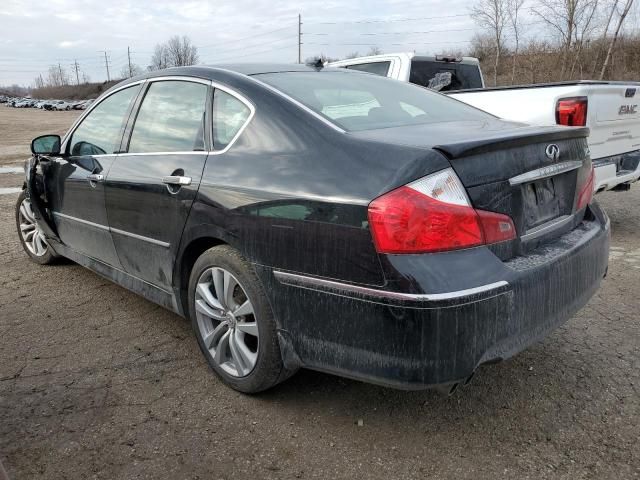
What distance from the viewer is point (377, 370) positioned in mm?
2156

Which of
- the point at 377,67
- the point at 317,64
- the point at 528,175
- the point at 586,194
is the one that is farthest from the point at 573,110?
the point at 377,67

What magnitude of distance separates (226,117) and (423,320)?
1533 mm

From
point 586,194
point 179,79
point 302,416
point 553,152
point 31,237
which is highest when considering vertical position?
point 179,79

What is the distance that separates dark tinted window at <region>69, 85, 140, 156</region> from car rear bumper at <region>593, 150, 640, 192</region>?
4.12 m

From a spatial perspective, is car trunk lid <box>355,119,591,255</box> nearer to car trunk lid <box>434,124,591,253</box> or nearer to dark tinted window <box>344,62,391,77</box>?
car trunk lid <box>434,124,591,253</box>

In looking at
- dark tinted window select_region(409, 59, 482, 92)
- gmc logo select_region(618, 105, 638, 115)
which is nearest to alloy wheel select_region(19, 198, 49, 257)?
dark tinted window select_region(409, 59, 482, 92)

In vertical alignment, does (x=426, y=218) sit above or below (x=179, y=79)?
below

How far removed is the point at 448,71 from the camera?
766cm

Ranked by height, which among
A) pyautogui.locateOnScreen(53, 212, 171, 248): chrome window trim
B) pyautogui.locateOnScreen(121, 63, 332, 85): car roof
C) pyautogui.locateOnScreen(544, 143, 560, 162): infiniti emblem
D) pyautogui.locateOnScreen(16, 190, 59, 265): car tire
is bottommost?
pyautogui.locateOnScreen(16, 190, 59, 265): car tire

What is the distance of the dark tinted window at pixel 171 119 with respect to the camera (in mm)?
3029

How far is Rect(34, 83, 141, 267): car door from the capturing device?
144 inches

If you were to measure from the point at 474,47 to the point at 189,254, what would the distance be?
1888 inches

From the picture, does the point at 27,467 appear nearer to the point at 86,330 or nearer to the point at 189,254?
the point at 189,254

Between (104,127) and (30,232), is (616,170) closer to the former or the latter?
(104,127)
